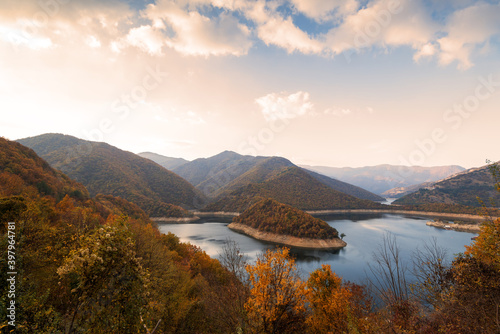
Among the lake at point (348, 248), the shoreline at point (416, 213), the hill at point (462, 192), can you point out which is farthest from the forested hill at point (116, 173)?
the hill at point (462, 192)

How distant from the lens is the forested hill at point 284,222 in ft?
220

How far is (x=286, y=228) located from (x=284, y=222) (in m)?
3.88

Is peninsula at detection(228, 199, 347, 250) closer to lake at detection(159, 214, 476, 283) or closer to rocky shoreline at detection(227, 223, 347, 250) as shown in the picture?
rocky shoreline at detection(227, 223, 347, 250)

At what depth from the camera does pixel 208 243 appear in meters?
67.8

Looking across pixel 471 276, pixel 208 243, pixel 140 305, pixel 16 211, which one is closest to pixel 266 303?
pixel 140 305

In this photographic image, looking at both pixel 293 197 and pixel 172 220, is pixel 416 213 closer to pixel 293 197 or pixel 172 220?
pixel 293 197

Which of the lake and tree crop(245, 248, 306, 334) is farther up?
tree crop(245, 248, 306, 334)

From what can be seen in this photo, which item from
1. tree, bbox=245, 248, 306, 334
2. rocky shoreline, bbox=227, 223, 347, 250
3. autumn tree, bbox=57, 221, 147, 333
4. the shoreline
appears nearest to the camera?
autumn tree, bbox=57, 221, 147, 333

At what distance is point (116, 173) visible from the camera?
440 ft

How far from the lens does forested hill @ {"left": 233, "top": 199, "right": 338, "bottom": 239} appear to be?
6700cm

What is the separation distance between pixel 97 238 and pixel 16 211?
10236 millimetres

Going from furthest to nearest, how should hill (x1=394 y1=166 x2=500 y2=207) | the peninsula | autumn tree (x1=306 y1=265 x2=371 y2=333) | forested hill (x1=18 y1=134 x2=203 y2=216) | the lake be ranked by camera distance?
1. hill (x1=394 y1=166 x2=500 y2=207)
2. forested hill (x1=18 y1=134 x2=203 y2=216)
3. the peninsula
4. the lake
5. autumn tree (x1=306 y1=265 x2=371 y2=333)

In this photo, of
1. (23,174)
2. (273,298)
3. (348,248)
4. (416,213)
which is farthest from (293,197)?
(273,298)

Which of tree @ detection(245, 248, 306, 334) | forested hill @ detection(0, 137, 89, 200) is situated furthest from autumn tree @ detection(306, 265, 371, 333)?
forested hill @ detection(0, 137, 89, 200)
